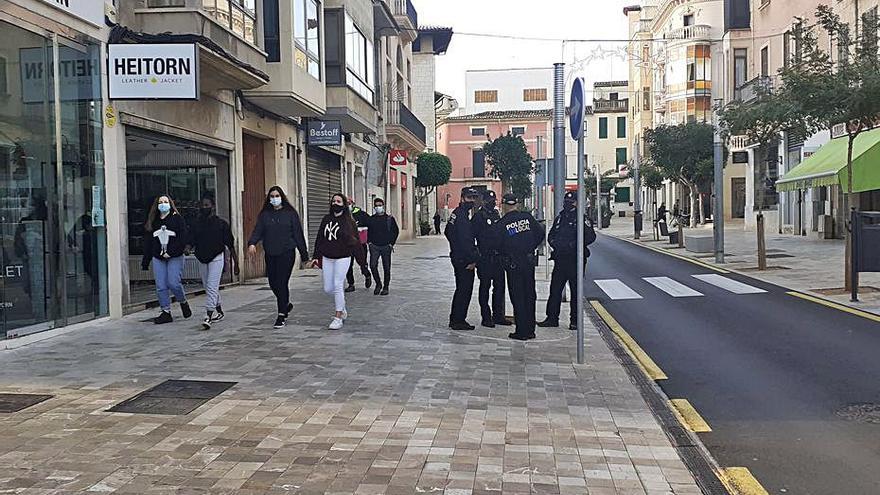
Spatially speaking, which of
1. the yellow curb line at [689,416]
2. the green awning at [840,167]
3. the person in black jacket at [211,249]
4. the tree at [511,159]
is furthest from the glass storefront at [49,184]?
the tree at [511,159]

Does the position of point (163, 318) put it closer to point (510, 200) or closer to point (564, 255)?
point (510, 200)

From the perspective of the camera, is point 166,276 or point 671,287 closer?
point 166,276

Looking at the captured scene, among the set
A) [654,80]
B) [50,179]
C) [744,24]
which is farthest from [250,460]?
[654,80]

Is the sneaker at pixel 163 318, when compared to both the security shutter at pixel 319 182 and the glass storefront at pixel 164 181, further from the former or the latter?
the security shutter at pixel 319 182

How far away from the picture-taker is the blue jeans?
9930mm

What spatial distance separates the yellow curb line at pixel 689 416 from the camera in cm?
576

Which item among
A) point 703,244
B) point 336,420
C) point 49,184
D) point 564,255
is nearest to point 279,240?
point 49,184

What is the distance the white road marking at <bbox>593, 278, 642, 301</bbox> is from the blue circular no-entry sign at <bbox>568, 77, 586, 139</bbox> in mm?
6518

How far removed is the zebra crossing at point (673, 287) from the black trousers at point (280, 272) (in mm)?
6205

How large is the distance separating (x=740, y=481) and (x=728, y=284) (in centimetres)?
1133

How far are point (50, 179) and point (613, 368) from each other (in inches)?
261

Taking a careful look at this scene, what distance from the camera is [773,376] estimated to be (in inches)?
289

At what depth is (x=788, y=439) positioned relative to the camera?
5.45 m

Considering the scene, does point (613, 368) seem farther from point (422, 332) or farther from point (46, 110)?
point (46, 110)
